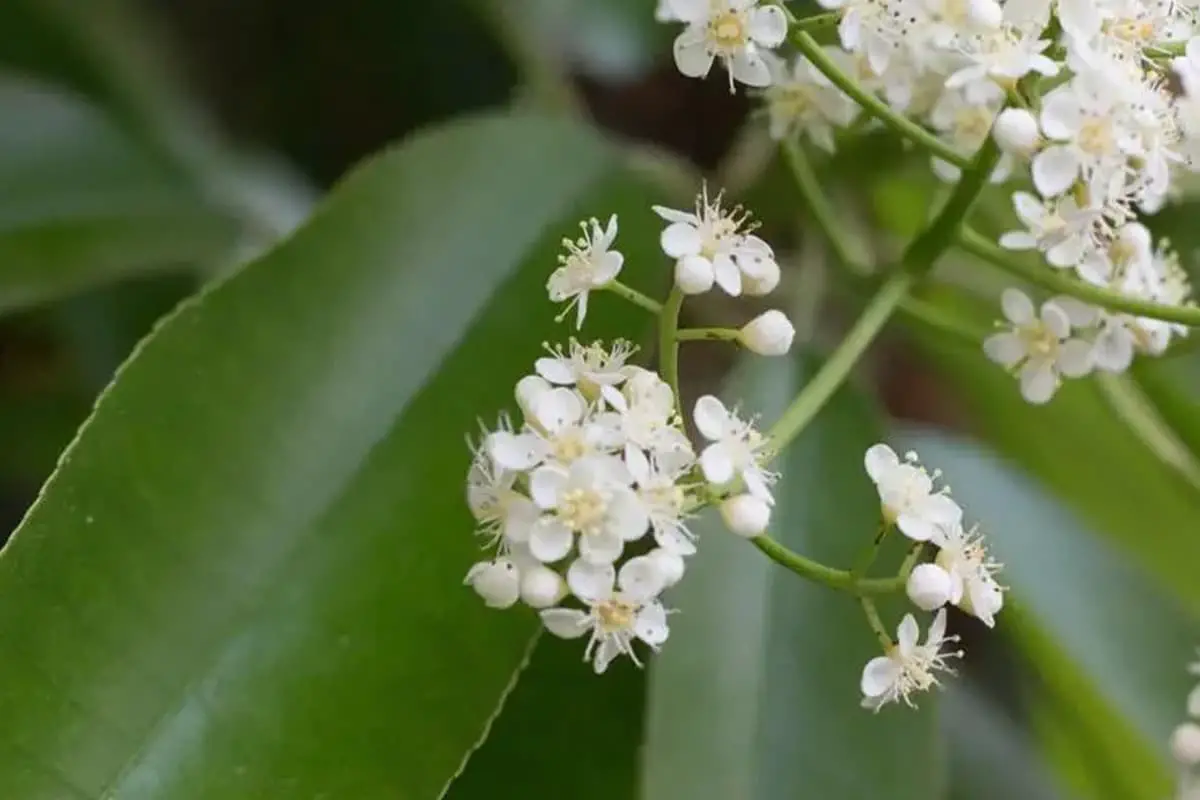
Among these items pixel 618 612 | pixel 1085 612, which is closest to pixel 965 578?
pixel 618 612

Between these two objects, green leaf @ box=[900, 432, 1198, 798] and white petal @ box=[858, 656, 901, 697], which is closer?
white petal @ box=[858, 656, 901, 697]

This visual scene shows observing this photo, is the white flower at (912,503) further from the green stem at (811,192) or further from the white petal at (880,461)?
the green stem at (811,192)

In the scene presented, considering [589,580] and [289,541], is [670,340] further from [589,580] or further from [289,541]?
[289,541]

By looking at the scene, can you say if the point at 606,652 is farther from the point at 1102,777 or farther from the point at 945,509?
the point at 1102,777

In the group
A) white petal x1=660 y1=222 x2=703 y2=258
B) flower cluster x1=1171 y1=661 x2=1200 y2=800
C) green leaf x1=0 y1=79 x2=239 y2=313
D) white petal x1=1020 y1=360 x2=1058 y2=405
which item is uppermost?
white petal x1=660 y1=222 x2=703 y2=258

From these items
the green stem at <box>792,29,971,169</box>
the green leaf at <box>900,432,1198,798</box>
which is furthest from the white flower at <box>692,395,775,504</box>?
the green leaf at <box>900,432,1198,798</box>

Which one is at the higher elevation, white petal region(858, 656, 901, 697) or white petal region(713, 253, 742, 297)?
white petal region(713, 253, 742, 297)

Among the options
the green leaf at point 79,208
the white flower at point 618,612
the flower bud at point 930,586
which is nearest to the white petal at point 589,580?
the white flower at point 618,612

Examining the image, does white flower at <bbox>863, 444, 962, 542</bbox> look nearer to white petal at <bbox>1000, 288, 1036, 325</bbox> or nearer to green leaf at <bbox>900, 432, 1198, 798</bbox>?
white petal at <bbox>1000, 288, 1036, 325</bbox>
